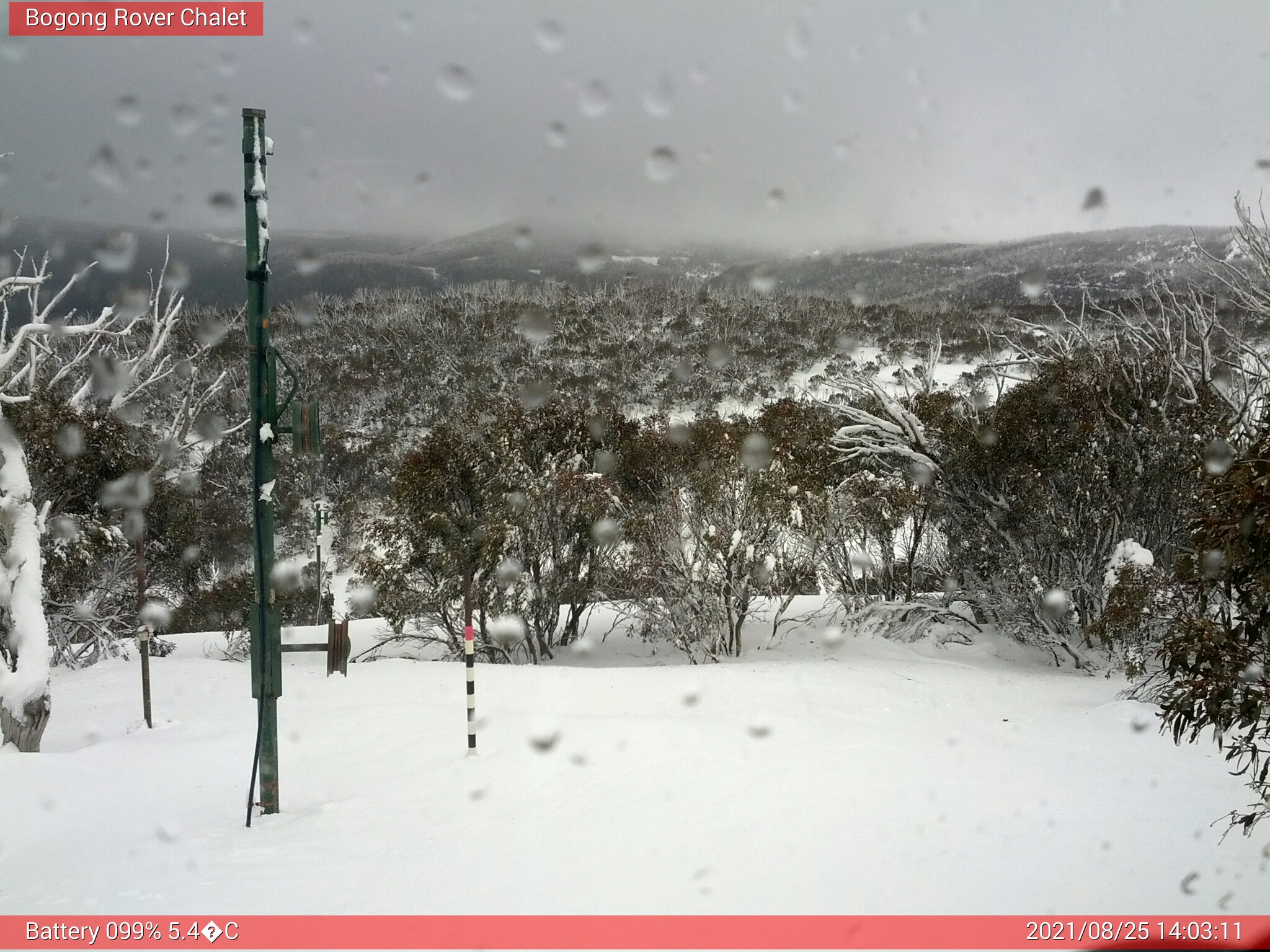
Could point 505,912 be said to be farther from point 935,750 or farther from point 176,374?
point 176,374

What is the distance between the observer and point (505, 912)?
379 centimetres

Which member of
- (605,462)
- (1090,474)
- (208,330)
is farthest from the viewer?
(208,330)

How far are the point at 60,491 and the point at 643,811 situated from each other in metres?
13.3

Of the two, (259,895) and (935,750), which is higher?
(259,895)

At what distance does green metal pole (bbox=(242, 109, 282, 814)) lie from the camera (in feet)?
16.4

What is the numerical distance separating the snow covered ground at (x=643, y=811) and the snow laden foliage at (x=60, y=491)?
131 centimetres

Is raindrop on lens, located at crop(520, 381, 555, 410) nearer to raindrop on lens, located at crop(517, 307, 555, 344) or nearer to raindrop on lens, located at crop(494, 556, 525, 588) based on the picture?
raindrop on lens, located at crop(517, 307, 555, 344)

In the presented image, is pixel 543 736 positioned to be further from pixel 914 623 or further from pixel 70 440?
pixel 70 440

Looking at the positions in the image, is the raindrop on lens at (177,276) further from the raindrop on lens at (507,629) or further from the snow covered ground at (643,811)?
the raindrop on lens at (507,629)

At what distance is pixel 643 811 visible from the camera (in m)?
5.21

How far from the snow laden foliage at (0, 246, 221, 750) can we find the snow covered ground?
1.31 metres

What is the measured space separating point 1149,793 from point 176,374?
3881 cm

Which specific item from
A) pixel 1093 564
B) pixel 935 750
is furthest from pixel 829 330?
pixel 935 750

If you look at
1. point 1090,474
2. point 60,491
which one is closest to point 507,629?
point 60,491
